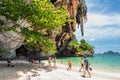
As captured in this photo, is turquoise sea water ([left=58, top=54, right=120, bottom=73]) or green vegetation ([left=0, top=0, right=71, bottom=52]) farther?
turquoise sea water ([left=58, top=54, right=120, bottom=73])

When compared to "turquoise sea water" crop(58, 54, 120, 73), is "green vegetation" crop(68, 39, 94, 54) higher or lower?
higher

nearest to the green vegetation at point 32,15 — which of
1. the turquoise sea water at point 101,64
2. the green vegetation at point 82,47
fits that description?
the turquoise sea water at point 101,64

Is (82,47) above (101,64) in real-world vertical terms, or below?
above

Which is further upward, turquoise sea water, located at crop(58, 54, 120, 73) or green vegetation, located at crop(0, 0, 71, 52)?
green vegetation, located at crop(0, 0, 71, 52)

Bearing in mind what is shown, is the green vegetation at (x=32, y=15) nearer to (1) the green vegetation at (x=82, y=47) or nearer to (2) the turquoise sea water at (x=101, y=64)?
(2) the turquoise sea water at (x=101, y=64)

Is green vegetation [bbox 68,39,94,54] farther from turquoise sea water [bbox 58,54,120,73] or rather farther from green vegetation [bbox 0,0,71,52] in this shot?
green vegetation [bbox 0,0,71,52]

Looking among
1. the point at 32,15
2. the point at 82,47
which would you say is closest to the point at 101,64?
the point at 32,15

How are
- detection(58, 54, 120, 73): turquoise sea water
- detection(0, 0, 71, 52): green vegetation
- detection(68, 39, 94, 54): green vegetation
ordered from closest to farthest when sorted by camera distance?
detection(0, 0, 71, 52): green vegetation, detection(58, 54, 120, 73): turquoise sea water, detection(68, 39, 94, 54): green vegetation

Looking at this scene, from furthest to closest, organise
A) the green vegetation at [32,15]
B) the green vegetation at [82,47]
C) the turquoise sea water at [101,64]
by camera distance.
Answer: the green vegetation at [82,47], the turquoise sea water at [101,64], the green vegetation at [32,15]

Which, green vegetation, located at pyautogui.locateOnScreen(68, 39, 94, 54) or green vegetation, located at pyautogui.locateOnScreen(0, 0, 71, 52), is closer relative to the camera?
green vegetation, located at pyautogui.locateOnScreen(0, 0, 71, 52)

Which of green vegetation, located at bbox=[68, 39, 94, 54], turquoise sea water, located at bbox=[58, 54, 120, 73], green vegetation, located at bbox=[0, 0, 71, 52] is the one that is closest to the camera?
green vegetation, located at bbox=[0, 0, 71, 52]

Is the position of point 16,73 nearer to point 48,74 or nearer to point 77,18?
point 48,74

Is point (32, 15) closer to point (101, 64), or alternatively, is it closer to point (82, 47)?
point (101, 64)

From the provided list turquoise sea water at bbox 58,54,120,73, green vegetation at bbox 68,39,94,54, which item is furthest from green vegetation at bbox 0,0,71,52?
green vegetation at bbox 68,39,94,54
